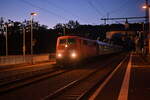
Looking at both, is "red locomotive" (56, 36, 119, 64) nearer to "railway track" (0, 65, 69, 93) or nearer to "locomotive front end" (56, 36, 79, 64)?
"locomotive front end" (56, 36, 79, 64)

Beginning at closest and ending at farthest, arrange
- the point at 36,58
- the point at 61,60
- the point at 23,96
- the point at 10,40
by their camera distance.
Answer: the point at 23,96
the point at 61,60
the point at 36,58
the point at 10,40

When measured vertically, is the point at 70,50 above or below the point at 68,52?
above

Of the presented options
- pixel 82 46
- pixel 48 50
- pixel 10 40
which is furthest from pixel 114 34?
pixel 82 46

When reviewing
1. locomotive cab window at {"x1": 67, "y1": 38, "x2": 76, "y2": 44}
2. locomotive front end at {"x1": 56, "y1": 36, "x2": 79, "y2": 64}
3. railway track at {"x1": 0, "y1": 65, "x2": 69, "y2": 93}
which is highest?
locomotive cab window at {"x1": 67, "y1": 38, "x2": 76, "y2": 44}

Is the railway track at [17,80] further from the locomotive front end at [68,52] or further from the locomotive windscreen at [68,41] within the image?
the locomotive windscreen at [68,41]

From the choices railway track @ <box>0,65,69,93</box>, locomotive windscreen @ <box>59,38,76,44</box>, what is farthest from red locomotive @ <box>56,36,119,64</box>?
railway track @ <box>0,65,69,93</box>

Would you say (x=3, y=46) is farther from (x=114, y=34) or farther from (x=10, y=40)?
(x=114, y=34)

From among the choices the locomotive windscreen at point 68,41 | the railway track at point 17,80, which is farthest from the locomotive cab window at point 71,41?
the railway track at point 17,80

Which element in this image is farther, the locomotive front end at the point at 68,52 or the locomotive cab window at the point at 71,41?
the locomotive cab window at the point at 71,41

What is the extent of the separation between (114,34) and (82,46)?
86.3m

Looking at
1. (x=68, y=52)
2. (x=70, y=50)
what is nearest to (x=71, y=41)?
(x=70, y=50)

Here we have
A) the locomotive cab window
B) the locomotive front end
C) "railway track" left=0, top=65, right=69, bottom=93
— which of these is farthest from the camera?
the locomotive cab window

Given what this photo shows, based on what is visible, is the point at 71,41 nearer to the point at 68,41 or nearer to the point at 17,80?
the point at 68,41

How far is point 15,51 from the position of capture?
7025cm
